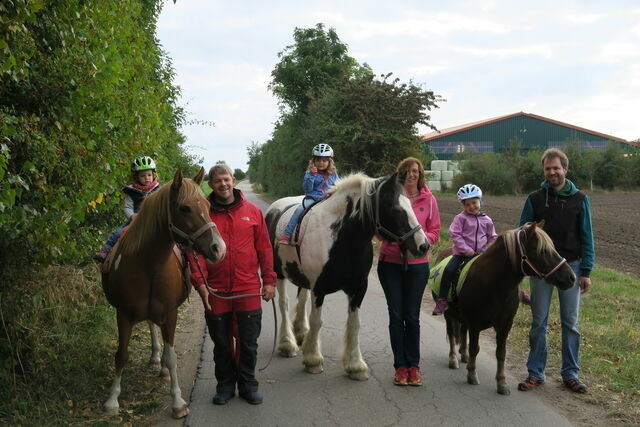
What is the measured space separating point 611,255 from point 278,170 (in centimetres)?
2478

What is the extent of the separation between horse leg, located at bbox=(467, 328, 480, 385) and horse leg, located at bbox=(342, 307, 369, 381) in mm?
1004

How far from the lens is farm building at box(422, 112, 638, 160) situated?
62.8 m

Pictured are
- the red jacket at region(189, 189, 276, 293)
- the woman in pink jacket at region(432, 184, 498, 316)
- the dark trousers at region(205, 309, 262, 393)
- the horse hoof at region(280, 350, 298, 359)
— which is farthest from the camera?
the horse hoof at region(280, 350, 298, 359)

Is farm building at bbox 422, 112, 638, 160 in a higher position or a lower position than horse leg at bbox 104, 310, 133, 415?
higher

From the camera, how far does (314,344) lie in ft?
19.3

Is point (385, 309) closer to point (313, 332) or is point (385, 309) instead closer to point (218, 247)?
point (313, 332)

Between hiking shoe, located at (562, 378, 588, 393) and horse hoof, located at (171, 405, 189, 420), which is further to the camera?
hiking shoe, located at (562, 378, 588, 393)

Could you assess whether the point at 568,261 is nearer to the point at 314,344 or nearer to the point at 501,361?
the point at 501,361

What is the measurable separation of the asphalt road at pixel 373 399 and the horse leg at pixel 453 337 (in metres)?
0.09

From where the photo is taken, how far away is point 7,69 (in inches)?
132

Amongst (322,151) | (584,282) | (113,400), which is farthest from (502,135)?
(113,400)

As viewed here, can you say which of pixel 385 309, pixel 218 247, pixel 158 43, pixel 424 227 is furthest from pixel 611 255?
pixel 218 247

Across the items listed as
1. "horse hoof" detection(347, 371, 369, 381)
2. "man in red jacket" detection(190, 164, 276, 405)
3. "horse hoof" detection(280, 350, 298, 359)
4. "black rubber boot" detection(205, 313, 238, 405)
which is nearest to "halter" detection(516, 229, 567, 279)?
"horse hoof" detection(347, 371, 369, 381)

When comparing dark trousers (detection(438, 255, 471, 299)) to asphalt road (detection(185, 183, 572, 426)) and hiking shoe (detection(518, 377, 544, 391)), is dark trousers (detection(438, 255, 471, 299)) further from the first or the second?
hiking shoe (detection(518, 377, 544, 391))
